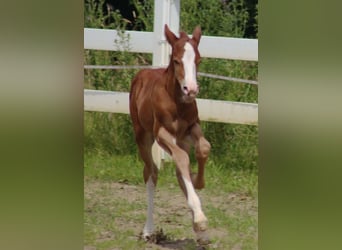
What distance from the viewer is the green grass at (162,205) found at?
2.15 m

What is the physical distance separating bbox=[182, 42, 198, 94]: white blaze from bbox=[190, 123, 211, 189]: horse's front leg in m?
0.12

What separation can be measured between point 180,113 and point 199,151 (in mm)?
112

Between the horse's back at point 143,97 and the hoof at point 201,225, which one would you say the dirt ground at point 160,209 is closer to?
the hoof at point 201,225

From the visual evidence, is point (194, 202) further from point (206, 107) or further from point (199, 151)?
point (206, 107)

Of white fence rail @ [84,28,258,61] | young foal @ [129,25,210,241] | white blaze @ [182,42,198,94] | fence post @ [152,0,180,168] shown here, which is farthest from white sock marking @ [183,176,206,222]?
white fence rail @ [84,28,258,61]

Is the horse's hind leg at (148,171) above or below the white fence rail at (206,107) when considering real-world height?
below

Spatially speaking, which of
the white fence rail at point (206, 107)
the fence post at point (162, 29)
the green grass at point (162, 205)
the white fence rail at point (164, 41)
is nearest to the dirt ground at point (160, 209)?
the green grass at point (162, 205)

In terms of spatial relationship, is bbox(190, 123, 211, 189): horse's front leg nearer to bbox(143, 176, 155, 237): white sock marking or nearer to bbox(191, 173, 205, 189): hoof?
bbox(191, 173, 205, 189): hoof

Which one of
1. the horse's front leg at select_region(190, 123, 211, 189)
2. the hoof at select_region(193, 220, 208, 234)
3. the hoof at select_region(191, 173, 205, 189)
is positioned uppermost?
the horse's front leg at select_region(190, 123, 211, 189)

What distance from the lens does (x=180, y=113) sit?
83.8 inches

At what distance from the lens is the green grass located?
2148 millimetres

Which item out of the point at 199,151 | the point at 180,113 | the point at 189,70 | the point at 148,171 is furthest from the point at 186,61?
the point at 148,171
